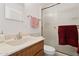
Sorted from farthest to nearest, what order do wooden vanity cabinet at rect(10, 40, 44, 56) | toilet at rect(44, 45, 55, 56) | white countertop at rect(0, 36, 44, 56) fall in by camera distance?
toilet at rect(44, 45, 55, 56) → wooden vanity cabinet at rect(10, 40, 44, 56) → white countertop at rect(0, 36, 44, 56)

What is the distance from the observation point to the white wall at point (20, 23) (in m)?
1.23

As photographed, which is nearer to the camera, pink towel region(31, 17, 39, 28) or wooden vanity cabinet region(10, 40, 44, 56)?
wooden vanity cabinet region(10, 40, 44, 56)

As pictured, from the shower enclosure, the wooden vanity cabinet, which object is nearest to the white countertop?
the wooden vanity cabinet

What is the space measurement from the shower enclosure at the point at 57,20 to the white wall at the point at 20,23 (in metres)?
0.11

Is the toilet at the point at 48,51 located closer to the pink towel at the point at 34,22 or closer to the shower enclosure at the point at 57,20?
the shower enclosure at the point at 57,20

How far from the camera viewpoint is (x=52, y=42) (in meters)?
1.35

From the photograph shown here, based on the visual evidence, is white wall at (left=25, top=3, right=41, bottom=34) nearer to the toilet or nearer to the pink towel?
the pink towel

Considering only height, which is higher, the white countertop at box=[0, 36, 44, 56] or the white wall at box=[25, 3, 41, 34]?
the white wall at box=[25, 3, 41, 34]

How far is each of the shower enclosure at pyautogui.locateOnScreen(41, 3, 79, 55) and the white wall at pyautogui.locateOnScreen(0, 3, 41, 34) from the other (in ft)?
0.37

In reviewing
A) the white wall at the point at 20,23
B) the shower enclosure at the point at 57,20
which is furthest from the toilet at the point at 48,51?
the white wall at the point at 20,23

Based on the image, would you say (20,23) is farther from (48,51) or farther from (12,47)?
(48,51)

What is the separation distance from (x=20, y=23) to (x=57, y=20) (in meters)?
0.53

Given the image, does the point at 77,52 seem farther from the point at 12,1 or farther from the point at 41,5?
the point at 12,1

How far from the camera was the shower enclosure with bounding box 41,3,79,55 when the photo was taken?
1.34 metres
